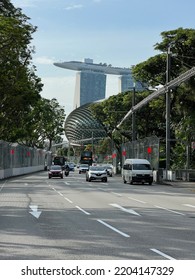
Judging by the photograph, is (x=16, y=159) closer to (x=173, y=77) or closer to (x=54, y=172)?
(x=54, y=172)

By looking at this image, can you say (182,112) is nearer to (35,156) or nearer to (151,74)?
(151,74)

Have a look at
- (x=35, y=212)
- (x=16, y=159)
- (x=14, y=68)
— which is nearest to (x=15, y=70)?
(x=14, y=68)

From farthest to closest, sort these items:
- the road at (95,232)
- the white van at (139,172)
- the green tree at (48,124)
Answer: the green tree at (48,124) → the white van at (139,172) → the road at (95,232)

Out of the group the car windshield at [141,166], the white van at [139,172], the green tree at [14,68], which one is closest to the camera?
the green tree at [14,68]

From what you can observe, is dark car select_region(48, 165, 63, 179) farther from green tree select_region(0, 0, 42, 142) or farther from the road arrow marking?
the road arrow marking

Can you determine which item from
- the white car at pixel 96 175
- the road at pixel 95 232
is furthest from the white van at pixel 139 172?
the road at pixel 95 232

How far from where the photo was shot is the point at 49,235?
43.5 ft

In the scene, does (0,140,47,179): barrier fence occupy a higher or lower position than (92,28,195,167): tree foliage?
lower

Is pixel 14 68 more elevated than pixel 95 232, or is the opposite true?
pixel 14 68

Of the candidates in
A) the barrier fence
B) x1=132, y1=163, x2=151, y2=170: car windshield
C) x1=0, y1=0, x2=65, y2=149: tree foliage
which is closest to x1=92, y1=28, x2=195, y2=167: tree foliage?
x1=132, y1=163, x2=151, y2=170: car windshield

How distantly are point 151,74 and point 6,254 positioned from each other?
5238cm

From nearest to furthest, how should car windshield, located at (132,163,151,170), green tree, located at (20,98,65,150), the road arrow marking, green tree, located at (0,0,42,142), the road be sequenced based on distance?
the road → the road arrow marking → green tree, located at (0,0,42,142) → car windshield, located at (132,163,151,170) → green tree, located at (20,98,65,150)

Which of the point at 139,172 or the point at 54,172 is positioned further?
the point at 54,172

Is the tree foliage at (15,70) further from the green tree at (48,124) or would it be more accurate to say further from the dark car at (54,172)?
the green tree at (48,124)
